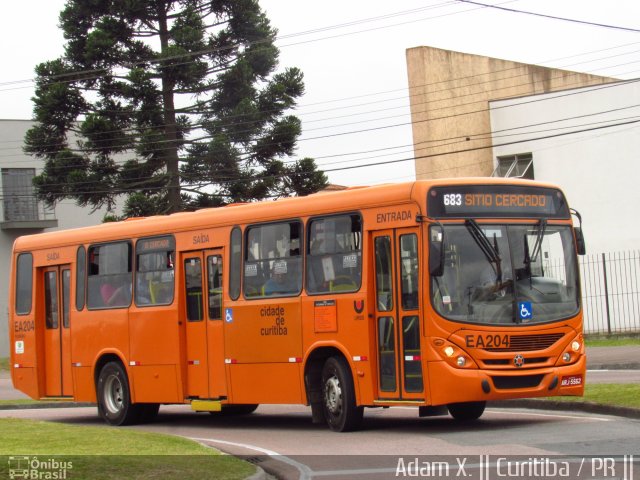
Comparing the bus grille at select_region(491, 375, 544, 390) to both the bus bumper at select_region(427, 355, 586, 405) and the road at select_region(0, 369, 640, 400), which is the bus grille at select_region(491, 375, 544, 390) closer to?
the bus bumper at select_region(427, 355, 586, 405)

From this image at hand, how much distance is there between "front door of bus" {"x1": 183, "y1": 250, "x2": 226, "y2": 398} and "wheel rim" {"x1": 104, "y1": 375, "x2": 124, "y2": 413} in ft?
6.44

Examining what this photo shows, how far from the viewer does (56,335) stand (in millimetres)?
20797

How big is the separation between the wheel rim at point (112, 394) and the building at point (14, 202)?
3183 cm

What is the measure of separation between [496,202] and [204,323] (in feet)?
17.2

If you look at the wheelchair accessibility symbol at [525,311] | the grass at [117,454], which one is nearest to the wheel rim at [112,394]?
the grass at [117,454]

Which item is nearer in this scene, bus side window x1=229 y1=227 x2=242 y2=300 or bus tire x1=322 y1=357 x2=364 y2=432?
bus tire x1=322 y1=357 x2=364 y2=432

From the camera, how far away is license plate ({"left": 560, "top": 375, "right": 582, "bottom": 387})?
14508 millimetres

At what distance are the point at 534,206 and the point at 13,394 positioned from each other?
752 inches

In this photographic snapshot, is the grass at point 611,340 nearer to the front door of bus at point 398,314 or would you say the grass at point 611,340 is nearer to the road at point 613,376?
the road at point 613,376

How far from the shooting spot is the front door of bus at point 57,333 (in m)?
20.5

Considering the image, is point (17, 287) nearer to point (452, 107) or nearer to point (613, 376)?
point (613, 376)

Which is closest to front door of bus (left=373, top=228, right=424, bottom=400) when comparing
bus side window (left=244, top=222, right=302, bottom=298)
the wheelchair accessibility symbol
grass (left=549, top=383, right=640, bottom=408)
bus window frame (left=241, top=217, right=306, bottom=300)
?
the wheelchair accessibility symbol

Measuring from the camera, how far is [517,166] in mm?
40656

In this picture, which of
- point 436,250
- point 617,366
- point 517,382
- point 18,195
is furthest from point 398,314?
point 18,195
